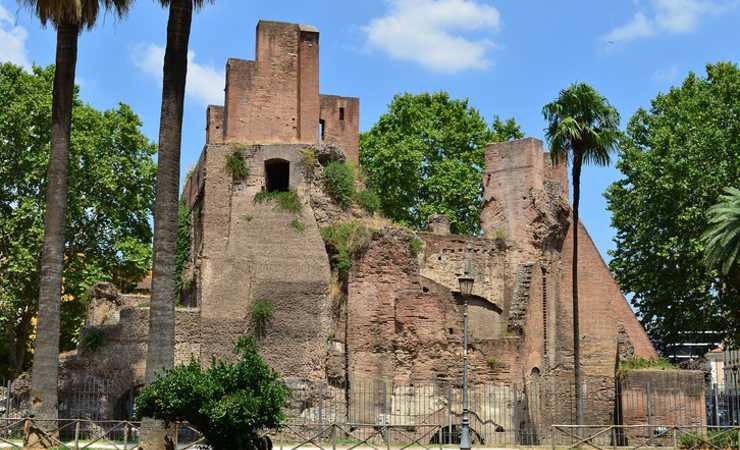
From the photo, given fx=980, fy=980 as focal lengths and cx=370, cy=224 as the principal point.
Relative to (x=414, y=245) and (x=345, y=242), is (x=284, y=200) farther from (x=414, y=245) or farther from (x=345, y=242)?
(x=414, y=245)

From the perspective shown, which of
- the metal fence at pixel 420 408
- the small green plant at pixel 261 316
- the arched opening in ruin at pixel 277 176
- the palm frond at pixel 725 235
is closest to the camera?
the metal fence at pixel 420 408

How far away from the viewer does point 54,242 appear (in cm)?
2047

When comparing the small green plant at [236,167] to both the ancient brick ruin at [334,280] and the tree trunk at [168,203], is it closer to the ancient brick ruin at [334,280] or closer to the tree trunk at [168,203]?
the ancient brick ruin at [334,280]

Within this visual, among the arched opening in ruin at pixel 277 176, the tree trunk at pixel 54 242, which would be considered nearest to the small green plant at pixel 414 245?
the arched opening in ruin at pixel 277 176

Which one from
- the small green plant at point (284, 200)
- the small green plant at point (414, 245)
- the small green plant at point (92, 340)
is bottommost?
the small green plant at point (92, 340)

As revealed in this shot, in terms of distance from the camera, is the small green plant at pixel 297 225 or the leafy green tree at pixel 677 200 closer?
the small green plant at pixel 297 225

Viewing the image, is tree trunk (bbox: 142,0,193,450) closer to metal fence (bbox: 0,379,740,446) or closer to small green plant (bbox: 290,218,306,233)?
metal fence (bbox: 0,379,740,446)

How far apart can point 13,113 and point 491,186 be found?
1646cm

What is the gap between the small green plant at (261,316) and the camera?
26516 mm

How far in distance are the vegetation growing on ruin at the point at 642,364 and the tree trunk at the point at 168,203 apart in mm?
16707

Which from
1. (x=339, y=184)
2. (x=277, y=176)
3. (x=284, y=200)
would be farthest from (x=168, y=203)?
(x=277, y=176)

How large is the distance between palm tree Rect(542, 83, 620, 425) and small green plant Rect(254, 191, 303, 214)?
7.34m

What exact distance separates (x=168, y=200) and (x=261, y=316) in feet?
26.4

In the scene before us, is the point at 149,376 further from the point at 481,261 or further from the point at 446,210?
the point at 446,210
